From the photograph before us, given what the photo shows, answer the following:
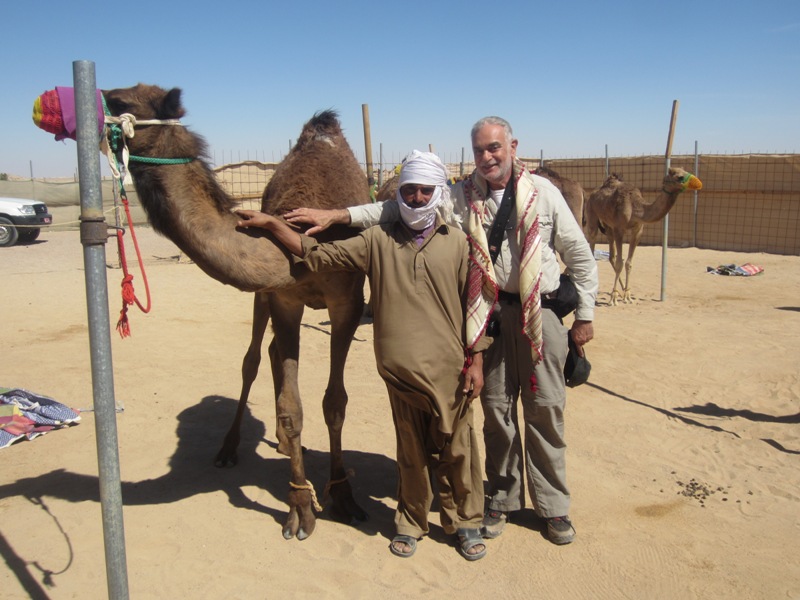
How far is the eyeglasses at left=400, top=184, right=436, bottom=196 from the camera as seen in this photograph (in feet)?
10.5

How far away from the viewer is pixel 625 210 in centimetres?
1202

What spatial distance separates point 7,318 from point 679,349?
8.54m

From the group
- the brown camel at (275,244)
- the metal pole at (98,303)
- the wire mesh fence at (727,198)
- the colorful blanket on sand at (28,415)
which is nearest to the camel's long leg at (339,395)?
the brown camel at (275,244)

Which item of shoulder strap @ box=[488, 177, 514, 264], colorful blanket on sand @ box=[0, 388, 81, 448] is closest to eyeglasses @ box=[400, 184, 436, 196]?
shoulder strap @ box=[488, 177, 514, 264]

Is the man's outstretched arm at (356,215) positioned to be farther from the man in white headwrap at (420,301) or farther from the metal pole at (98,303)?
the metal pole at (98,303)

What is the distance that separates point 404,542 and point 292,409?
101 cm

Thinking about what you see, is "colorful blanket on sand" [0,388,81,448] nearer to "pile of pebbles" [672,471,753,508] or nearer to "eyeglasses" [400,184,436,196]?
"eyeglasses" [400,184,436,196]

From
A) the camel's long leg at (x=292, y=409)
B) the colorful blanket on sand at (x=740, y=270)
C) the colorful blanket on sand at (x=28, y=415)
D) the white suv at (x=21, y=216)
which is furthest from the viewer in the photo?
the white suv at (x=21, y=216)

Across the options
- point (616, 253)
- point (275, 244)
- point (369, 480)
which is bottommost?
point (369, 480)

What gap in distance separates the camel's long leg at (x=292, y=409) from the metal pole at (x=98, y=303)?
1557 mm

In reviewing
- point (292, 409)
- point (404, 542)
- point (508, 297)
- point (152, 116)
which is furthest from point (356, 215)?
point (404, 542)

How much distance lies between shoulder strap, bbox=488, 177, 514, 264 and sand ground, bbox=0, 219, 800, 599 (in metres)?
1.70

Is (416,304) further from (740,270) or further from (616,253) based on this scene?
(740,270)

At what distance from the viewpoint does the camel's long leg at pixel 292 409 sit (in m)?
3.88
